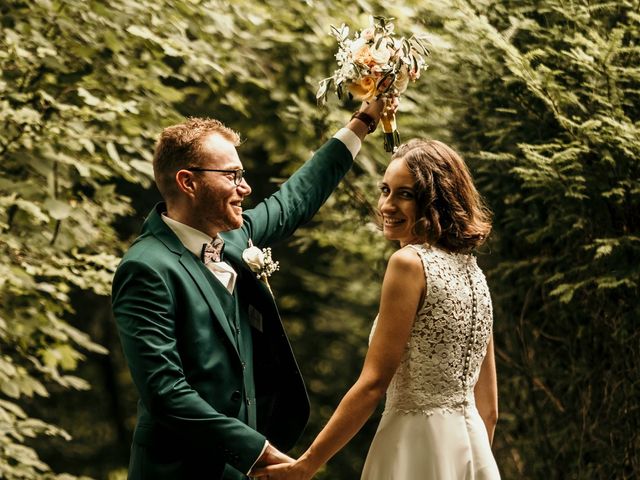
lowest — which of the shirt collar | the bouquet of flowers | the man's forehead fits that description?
the shirt collar

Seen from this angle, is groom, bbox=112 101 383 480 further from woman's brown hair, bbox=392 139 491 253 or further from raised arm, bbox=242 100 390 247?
woman's brown hair, bbox=392 139 491 253

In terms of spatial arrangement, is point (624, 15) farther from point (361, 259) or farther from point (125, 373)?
point (125, 373)

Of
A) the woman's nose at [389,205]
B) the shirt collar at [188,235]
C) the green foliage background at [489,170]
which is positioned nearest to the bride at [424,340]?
the woman's nose at [389,205]

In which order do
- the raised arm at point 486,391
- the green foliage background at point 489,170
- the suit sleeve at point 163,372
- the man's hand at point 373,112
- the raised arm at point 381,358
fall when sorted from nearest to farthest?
1. the suit sleeve at point 163,372
2. the raised arm at point 381,358
3. the raised arm at point 486,391
4. the man's hand at point 373,112
5. the green foliage background at point 489,170

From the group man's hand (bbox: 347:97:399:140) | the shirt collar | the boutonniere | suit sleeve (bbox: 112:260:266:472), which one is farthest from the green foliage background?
suit sleeve (bbox: 112:260:266:472)

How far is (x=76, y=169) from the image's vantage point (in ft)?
17.7

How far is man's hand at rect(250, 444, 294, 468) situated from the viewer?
117 inches

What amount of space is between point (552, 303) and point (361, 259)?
2.99 metres

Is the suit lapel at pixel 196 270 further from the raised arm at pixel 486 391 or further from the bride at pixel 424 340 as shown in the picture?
the raised arm at pixel 486 391

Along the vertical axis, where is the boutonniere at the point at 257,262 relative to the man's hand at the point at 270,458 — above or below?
above

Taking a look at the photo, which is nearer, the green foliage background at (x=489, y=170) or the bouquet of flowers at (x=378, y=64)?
the bouquet of flowers at (x=378, y=64)

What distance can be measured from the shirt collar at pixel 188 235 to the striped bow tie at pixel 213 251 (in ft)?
0.05

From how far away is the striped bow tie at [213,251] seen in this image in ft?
10.2

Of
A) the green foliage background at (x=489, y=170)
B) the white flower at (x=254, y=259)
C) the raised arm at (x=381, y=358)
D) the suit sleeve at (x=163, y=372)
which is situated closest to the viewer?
the suit sleeve at (x=163, y=372)
